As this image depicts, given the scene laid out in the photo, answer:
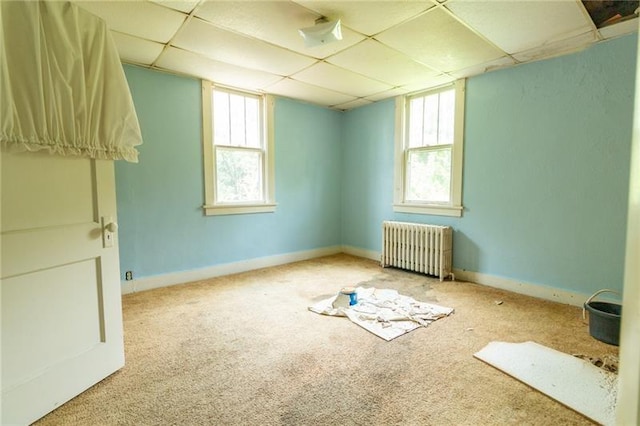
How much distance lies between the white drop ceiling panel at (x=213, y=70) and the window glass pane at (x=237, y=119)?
0.19 m

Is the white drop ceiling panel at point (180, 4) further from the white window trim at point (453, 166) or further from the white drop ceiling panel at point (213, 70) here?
the white window trim at point (453, 166)

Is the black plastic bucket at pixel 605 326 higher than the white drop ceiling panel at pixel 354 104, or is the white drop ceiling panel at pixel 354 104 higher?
the white drop ceiling panel at pixel 354 104

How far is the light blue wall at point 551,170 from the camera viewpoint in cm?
261

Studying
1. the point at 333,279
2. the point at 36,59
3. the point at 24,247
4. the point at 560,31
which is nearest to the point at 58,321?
the point at 24,247

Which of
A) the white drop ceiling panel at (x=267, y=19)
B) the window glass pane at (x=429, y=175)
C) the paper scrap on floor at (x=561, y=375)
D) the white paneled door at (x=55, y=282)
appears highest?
the white drop ceiling panel at (x=267, y=19)

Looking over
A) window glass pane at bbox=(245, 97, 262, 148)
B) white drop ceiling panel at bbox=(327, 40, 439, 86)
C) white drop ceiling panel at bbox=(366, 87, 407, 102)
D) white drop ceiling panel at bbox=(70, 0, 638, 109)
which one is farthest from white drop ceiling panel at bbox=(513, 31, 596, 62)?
window glass pane at bbox=(245, 97, 262, 148)

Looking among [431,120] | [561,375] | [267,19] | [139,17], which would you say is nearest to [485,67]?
[431,120]

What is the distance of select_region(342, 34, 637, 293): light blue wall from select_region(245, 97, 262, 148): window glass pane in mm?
2667

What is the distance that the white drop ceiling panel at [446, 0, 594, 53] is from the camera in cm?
212

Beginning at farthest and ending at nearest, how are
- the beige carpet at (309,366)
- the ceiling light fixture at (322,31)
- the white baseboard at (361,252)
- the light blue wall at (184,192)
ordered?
the white baseboard at (361,252) → the light blue wall at (184,192) → the ceiling light fixture at (322,31) → the beige carpet at (309,366)

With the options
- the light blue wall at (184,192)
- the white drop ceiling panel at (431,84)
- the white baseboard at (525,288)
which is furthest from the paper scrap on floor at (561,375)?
the light blue wall at (184,192)

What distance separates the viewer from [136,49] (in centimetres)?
277

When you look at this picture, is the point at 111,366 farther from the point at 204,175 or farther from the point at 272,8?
the point at 272,8

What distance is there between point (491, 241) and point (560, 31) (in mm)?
2065
